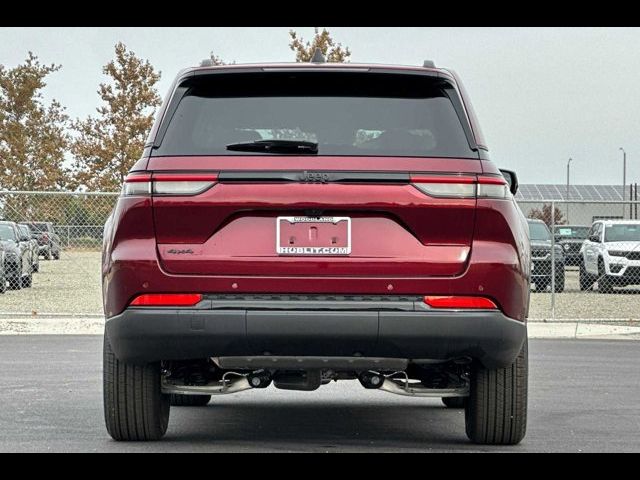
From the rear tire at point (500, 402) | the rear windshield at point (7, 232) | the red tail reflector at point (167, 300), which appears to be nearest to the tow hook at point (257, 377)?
the red tail reflector at point (167, 300)

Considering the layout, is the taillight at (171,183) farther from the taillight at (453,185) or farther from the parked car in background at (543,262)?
the parked car in background at (543,262)

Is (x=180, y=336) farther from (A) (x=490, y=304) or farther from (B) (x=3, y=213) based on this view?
(B) (x=3, y=213)

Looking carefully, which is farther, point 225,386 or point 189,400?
point 189,400

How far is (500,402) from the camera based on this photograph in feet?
22.3

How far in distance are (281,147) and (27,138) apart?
169 ft

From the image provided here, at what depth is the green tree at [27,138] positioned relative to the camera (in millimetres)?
54938

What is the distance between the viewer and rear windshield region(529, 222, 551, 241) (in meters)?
28.0

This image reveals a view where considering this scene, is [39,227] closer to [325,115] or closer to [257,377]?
[257,377]

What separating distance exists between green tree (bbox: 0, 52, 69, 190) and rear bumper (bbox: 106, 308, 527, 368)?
4950cm

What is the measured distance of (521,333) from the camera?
629 cm

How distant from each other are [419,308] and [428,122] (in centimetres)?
97

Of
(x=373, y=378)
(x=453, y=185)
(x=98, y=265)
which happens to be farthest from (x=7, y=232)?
(x=453, y=185)
